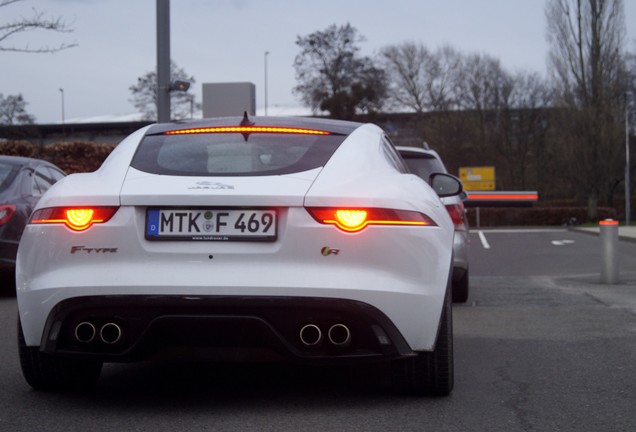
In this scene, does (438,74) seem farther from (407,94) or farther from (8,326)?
(8,326)

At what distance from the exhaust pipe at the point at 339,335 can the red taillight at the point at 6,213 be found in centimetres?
636

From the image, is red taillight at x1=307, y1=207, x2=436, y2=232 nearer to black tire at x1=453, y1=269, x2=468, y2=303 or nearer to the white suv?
the white suv

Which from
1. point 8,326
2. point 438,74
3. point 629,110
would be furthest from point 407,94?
point 8,326

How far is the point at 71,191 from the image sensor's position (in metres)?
4.53

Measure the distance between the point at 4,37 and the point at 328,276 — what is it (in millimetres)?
13906

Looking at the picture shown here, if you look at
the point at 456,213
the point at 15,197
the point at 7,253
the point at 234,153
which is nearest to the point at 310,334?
the point at 234,153

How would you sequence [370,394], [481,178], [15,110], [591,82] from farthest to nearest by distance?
[481,178]
[591,82]
[15,110]
[370,394]

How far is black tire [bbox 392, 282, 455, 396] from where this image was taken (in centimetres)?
469

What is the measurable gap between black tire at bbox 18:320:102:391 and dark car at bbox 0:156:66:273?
202 inches

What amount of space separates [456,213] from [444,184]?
2745 mm

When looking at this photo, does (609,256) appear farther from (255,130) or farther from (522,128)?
(522,128)

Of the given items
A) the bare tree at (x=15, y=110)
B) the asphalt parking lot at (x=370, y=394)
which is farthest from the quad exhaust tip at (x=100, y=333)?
the bare tree at (x=15, y=110)

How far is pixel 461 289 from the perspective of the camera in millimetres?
10008

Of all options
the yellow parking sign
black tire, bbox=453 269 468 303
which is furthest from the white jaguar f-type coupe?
the yellow parking sign
